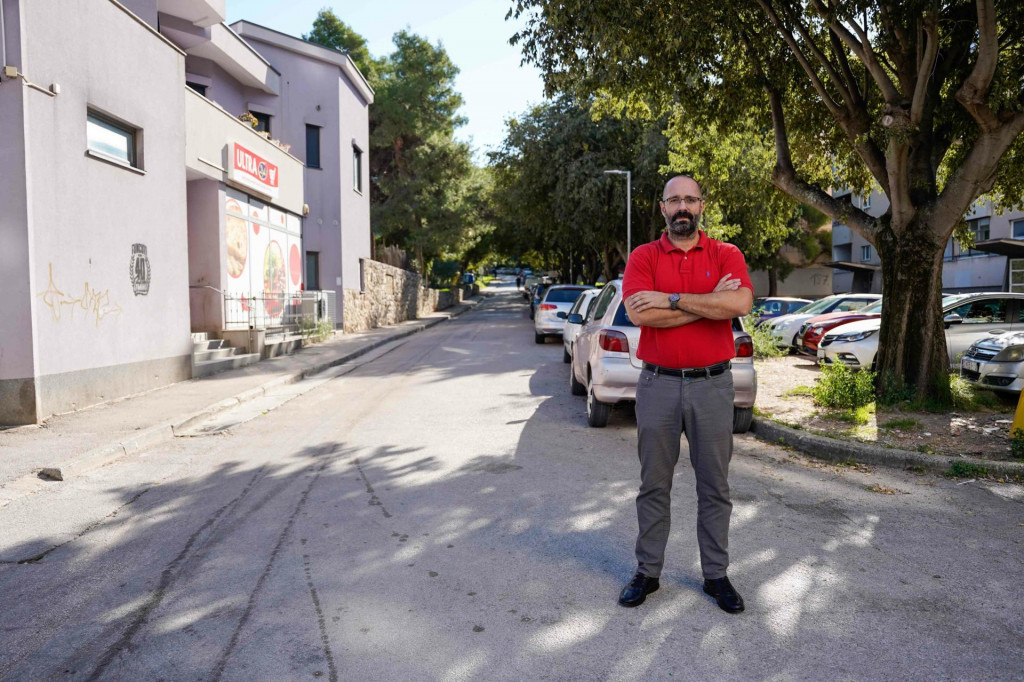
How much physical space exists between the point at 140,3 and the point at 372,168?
100 ft

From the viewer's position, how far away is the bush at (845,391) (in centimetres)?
866

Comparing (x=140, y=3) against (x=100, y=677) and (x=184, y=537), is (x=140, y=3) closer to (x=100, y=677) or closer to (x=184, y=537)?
(x=184, y=537)

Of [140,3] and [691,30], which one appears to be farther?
[140,3]

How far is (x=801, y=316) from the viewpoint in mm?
17250

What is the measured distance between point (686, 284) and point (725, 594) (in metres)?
1.51

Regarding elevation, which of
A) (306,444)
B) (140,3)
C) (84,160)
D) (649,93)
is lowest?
(306,444)

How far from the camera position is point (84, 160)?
9.49 m

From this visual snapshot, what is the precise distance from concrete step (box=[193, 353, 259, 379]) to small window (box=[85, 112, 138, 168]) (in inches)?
139

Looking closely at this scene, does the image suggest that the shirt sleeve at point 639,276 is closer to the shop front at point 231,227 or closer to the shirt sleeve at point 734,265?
the shirt sleeve at point 734,265

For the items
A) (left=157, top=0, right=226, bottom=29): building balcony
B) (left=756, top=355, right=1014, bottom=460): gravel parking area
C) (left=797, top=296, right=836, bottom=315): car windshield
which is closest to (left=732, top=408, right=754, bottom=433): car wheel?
(left=756, top=355, right=1014, bottom=460): gravel parking area

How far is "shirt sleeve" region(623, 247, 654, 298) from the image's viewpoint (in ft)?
12.1

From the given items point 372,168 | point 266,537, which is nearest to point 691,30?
point 266,537

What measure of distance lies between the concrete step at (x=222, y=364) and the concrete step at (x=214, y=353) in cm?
8

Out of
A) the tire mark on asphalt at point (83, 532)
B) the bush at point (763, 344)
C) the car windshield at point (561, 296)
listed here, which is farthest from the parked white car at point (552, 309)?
the tire mark on asphalt at point (83, 532)
